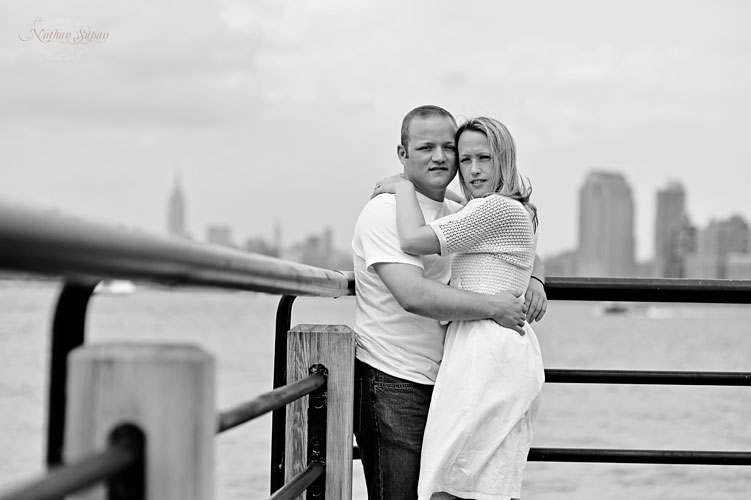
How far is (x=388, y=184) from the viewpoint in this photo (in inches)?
118

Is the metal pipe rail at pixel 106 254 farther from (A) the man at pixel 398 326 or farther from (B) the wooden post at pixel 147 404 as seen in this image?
(A) the man at pixel 398 326

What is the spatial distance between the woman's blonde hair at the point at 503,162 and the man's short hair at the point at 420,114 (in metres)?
0.17

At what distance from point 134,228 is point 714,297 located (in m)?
2.23

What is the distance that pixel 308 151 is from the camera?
69.4 m

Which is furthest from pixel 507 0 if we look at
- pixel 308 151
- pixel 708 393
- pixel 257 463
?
pixel 257 463

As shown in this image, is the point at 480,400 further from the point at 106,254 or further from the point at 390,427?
the point at 106,254

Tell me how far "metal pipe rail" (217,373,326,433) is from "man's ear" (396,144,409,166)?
34.8 inches

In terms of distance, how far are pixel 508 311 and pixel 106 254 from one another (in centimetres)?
181

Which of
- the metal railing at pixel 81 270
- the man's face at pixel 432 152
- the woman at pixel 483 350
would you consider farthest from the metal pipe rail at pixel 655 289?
the metal railing at pixel 81 270

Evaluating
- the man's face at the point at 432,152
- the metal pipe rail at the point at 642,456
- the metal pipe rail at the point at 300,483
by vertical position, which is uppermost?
the man's face at the point at 432,152

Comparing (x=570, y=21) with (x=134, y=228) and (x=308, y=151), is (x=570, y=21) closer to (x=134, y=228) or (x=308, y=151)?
(x=308, y=151)
